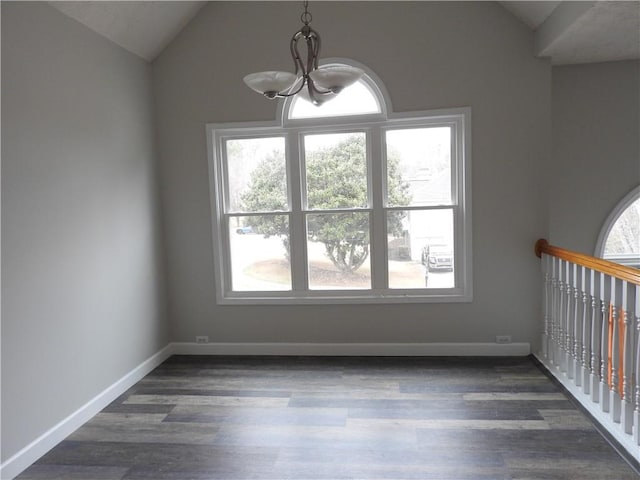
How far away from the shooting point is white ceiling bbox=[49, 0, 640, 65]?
9.42 ft

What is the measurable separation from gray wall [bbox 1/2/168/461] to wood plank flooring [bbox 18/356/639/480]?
36cm

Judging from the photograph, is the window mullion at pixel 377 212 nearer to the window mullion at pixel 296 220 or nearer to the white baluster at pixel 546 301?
the window mullion at pixel 296 220

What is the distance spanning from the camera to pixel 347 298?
3990 millimetres

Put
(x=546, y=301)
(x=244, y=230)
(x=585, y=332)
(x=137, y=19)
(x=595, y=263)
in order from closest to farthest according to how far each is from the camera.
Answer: (x=595, y=263), (x=585, y=332), (x=137, y=19), (x=546, y=301), (x=244, y=230)

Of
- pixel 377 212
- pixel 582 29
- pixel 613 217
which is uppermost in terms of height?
pixel 582 29

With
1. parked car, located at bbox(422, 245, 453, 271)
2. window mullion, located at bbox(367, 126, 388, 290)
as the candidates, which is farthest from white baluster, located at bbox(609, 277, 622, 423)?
window mullion, located at bbox(367, 126, 388, 290)

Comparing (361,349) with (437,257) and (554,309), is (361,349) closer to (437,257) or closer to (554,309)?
(437,257)

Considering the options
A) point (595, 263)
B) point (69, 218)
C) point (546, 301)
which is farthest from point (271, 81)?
point (546, 301)

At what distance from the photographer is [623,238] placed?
4.07 m

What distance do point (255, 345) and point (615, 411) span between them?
9.28 feet

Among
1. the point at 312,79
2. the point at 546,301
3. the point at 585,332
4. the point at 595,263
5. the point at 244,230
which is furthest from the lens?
the point at 244,230

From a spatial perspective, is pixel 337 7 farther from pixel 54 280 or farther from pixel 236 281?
pixel 54 280

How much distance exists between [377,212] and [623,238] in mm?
2343

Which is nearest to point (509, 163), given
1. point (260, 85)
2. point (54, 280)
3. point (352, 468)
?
point (260, 85)
